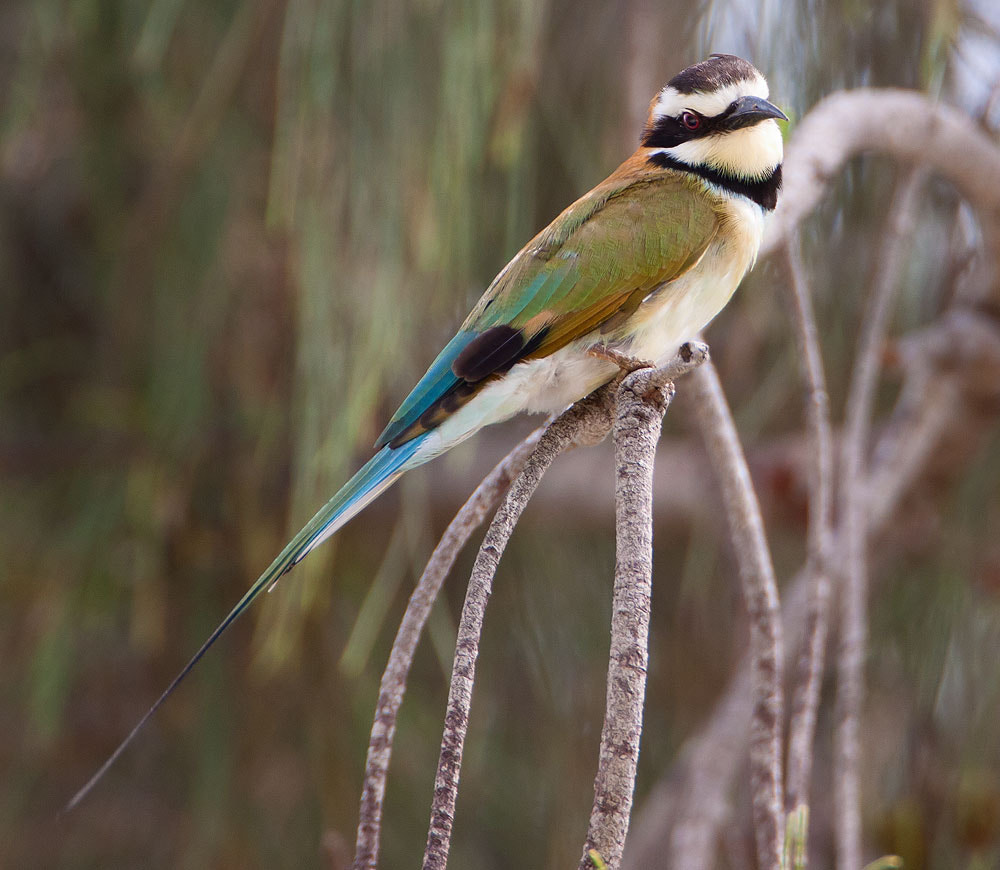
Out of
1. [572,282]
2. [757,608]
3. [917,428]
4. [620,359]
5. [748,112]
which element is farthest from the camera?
[917,428]

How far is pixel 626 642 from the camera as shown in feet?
2.46

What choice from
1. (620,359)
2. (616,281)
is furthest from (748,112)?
(620,359)

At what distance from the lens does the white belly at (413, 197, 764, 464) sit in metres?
1.37

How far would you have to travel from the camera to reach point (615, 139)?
6.47 ft

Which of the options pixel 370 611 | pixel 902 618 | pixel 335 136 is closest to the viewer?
pixel 335 136

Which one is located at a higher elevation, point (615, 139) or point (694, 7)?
point (694, 7)

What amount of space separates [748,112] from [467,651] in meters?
0.97

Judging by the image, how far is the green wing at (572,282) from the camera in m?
1.35

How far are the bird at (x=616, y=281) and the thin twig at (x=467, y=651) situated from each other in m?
0.24

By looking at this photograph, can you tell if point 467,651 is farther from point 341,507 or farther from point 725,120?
point 725,120

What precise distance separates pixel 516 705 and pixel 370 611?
68cm

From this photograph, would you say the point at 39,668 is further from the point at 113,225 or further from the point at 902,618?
the point at 902,618

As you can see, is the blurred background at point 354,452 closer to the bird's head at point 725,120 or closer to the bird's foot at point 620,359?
the bird's head at point 725,120

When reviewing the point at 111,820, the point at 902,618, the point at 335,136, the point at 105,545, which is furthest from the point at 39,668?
the point at 902,618
